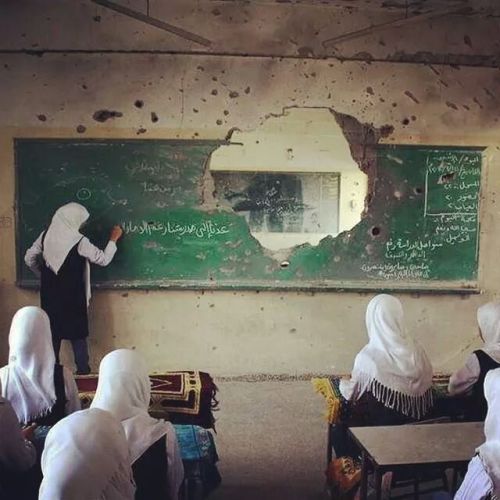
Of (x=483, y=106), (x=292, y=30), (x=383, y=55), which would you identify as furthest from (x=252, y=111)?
(x=483, y=106)

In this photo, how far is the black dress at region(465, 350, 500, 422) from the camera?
242cm

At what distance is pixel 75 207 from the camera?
13.9 feet

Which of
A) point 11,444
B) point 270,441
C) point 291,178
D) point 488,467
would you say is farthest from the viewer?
point 291,178

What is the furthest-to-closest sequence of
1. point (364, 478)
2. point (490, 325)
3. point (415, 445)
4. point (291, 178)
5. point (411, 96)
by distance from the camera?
point (291, 178)
point (411, 96)
point (490, 325)
point (364, 478)
point (415, 445)

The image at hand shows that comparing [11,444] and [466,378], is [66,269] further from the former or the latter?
[466,378]

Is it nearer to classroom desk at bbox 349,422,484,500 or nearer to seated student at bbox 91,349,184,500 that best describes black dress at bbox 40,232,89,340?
seated student at bbox 91,349,184,500

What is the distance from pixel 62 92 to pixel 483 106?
3.37 meters

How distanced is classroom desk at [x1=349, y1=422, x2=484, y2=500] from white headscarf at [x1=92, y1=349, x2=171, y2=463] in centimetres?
75

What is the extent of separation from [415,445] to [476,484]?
1.23 ft

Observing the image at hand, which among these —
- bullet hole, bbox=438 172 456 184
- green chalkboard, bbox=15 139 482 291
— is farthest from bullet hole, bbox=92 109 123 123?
bullet hole, bbox=438 172 456 184

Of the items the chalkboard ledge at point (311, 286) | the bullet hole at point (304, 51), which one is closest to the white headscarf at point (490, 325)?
the chalkboard ledge at point (311, 286)

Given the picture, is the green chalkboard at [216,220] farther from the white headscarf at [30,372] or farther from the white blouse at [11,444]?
the white blouse at [11,444]

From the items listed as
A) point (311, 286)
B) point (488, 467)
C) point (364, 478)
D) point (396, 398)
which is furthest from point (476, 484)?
point (311, 286)

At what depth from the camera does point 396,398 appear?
2467 mm
